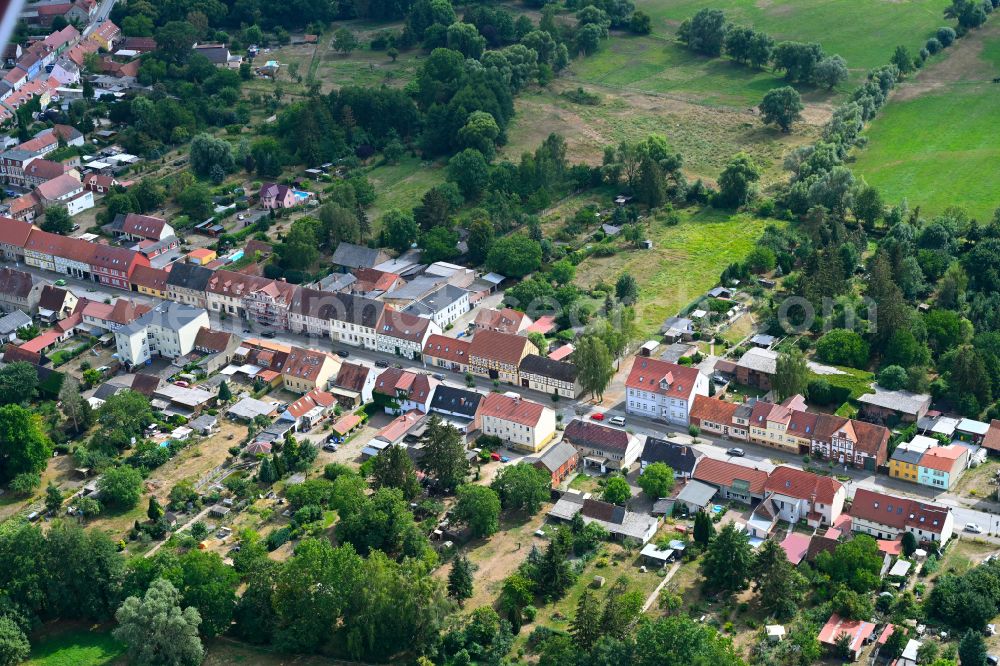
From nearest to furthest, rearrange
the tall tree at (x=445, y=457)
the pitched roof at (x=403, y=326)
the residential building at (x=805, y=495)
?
the residential building at (x=805, y=495), the tall tree at (x=445, y=457), the pitched roof at (x=403, y=326)

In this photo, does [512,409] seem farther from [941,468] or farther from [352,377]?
[941,468]

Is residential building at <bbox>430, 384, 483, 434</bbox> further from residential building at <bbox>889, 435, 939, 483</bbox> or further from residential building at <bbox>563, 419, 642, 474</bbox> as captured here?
residential building at <bbox>889, 435, 939, 483</bbox>

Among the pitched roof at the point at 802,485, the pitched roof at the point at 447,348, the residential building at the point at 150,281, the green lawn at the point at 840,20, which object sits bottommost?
the residential building at the point at 150,281

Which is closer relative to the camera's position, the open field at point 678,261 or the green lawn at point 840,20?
the open field at point 678,261

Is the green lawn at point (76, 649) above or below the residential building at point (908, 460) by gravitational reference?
below

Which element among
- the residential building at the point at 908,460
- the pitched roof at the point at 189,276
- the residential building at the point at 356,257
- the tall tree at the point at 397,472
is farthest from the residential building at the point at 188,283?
the residential building at the point at 908,460

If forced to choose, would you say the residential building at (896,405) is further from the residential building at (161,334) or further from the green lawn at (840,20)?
the green lawn at (840,20)

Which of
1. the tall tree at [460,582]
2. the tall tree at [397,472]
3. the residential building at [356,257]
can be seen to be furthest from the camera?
the residential building at [356,257]

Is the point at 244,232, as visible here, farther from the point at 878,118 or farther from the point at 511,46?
the point at 878,118
